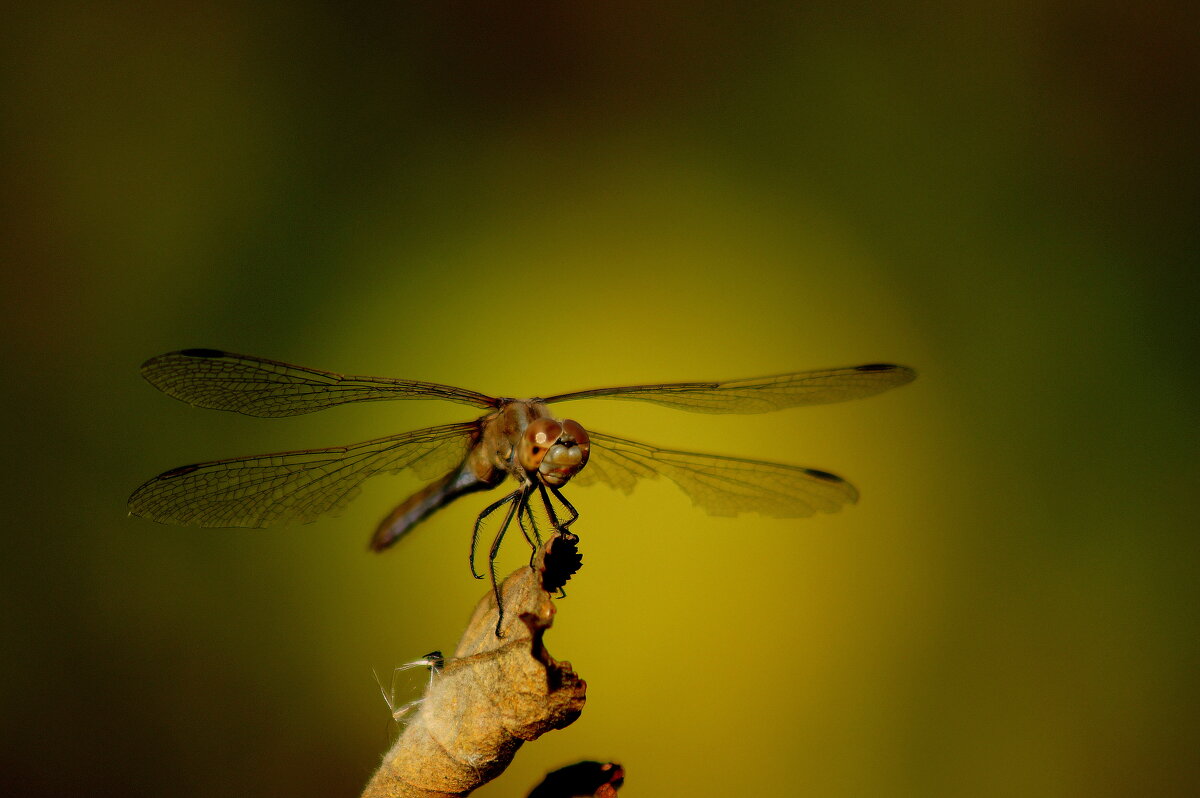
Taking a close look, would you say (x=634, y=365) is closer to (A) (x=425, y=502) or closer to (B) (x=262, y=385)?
(A) (x=425, y=502)

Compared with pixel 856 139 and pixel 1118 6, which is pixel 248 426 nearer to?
pixel 856 139

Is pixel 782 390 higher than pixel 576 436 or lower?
higher

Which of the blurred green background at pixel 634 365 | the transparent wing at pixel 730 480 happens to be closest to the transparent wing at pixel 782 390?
the transparent wing at pixel 730 480

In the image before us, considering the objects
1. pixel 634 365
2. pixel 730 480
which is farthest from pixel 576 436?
pixel 634 365

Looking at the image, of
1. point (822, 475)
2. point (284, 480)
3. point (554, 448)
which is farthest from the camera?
point (822, 475)

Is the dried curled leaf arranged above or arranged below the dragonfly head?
below

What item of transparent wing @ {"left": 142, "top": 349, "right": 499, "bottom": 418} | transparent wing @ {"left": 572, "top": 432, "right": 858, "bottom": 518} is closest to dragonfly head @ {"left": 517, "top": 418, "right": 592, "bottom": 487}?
transparent wing @ {"left": 142, "top": 349, "right": 499, "bottom": 418}

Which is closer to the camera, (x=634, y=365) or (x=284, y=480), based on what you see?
(x=284, y=480)

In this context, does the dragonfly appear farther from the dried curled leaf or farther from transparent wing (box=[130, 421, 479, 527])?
the dried curled leaf
